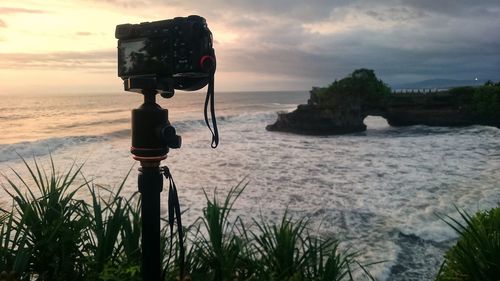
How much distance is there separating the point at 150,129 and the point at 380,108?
41.1 m

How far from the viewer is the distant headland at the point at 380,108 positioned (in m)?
35.6

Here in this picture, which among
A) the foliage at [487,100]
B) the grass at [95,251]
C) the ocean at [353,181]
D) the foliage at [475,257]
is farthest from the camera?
the foliage at [487,100]

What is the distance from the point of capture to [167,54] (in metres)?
1.88

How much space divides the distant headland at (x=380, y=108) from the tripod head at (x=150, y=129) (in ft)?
109

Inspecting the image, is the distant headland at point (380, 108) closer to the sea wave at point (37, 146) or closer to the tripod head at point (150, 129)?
the sea wave at point (37, 146)

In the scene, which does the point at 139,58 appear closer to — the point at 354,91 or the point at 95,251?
the point at 95,251

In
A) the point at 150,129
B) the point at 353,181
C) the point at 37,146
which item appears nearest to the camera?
the point at 150,129

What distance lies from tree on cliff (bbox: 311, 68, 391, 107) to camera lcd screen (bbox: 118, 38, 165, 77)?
36.6 metres

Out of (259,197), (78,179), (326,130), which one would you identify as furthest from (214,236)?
(326,130)

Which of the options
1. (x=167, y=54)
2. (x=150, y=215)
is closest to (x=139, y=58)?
(x=167, y=54)

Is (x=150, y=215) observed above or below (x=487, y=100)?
below

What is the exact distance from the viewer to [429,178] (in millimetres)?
14266

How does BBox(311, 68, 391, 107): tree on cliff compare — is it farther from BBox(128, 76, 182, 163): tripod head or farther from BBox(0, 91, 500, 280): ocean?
BBox(128, 76, 182, 163): tripod head

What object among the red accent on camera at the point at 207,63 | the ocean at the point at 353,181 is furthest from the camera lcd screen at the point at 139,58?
the ocean at the point at 353,181
